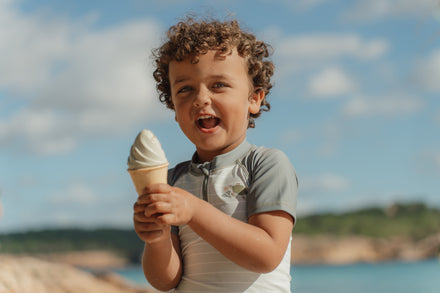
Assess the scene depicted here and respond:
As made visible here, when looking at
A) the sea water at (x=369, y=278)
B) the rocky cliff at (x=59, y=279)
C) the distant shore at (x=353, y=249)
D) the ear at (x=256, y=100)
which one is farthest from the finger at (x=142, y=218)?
the distant shore at (x=353, y=249)

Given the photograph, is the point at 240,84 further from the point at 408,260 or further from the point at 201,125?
the point at 408,260

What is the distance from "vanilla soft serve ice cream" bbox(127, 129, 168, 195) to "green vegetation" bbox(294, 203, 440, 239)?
22.9 meters

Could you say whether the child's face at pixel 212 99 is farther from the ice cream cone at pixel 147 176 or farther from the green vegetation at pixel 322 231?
the green vegetation at pixel 322 231

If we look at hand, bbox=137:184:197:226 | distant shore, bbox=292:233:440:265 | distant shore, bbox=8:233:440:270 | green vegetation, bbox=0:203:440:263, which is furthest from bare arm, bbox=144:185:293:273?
distant shore, bbox=292:233:440:265

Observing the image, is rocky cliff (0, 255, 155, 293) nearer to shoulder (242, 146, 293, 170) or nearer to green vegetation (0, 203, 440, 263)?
shoulder (242, 146, 293, 170)

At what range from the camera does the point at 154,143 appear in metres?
1.51

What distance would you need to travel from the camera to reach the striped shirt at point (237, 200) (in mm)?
1693

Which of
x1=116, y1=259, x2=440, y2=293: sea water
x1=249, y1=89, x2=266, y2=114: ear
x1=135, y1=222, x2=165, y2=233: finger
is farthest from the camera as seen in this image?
x1=116, y1=259, x2=440, y2=293: sea water

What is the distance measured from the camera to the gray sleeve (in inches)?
66.0

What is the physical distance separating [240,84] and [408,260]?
78.9ft

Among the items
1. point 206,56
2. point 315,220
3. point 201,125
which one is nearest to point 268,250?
point 201,125

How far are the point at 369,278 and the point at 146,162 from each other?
22376mm

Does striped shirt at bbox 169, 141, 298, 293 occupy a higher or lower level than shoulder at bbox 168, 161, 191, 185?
lower

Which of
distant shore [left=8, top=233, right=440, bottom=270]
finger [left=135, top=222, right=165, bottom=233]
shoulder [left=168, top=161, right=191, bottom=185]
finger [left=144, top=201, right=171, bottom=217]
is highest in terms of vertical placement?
distant shore [left=8, top=233, right=440, bottom=270]
